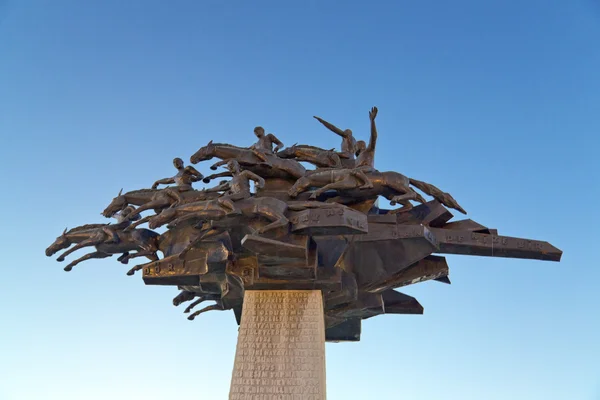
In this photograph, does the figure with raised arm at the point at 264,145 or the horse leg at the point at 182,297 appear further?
the horse leg at the point at 182,297

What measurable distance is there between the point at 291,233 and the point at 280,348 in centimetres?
288

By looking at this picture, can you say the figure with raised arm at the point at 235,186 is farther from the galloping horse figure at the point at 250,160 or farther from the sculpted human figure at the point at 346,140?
the sculpted human figure at the point at 346,140

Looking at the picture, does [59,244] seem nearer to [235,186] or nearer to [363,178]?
[235,186]

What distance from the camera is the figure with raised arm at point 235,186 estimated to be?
14.2 metres

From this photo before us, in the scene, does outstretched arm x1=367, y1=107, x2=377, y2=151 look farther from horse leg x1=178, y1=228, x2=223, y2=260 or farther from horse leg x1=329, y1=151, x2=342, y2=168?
horse leg x1=178, y1=228, x2=223, y2=260

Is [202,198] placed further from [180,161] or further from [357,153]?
[357,153]

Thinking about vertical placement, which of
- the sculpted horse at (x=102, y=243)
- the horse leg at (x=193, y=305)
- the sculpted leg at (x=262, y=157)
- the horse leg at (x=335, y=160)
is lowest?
the horse leg at (x=193, y=305)

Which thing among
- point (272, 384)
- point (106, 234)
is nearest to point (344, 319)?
point (272, 384)

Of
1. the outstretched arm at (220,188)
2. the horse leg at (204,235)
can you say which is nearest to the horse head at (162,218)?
the horse leg at (204,235)

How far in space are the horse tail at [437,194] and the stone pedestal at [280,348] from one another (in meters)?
3.69

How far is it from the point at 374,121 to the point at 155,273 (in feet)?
21.2

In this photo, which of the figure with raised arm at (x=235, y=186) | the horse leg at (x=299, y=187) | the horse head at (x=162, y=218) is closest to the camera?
the figure with raised arm at (x=235, y=186)

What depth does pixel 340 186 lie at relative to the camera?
50.3 ft

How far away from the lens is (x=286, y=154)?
682 inches
